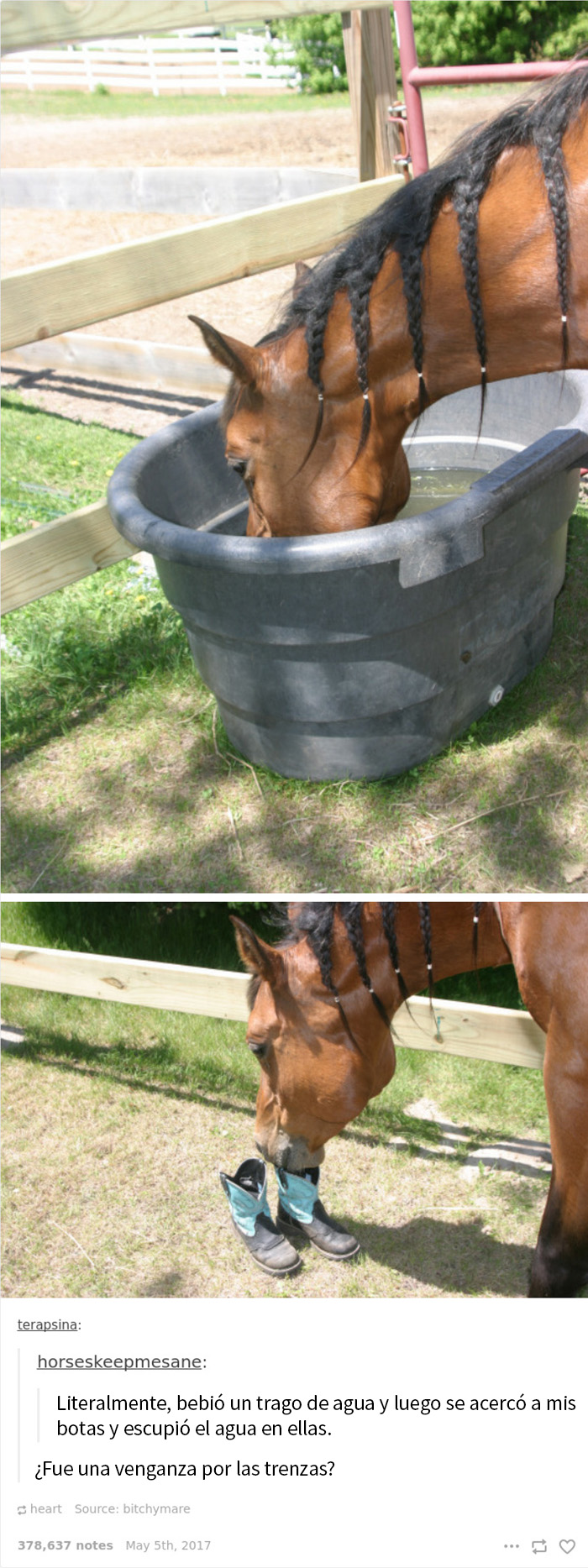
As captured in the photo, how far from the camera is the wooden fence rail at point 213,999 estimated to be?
104 inches

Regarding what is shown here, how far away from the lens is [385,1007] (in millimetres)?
2008

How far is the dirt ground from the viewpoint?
20.1ft

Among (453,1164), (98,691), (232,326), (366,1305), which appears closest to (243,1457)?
(366,1305)

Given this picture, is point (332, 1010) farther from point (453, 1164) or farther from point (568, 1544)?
point (453, 1164)

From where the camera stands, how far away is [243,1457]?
5.18 ft

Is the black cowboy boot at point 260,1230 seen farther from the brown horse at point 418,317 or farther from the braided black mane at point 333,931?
the brown horse at point 418,317

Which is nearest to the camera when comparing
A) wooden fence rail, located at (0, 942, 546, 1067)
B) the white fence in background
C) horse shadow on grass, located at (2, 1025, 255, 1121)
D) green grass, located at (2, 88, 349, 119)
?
wooden fence rail, located at (0, 942, 546, 1067)

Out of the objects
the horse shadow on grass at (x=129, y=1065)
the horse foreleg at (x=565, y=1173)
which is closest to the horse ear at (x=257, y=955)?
the horse foreleg at (x=565, y=1173)

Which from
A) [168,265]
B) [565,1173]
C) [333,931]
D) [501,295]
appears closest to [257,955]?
[333,931]

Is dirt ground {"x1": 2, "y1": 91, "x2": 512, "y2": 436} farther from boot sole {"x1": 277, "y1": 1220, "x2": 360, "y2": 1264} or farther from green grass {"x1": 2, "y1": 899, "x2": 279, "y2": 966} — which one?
boot sole {"x1": 277, "y1": 1220, "x2": 360, "y2": 1264}

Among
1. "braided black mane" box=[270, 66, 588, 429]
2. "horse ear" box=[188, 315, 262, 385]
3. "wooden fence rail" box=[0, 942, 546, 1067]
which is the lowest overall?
"wooden fence rail" box=[0, 942, 546, 1067]

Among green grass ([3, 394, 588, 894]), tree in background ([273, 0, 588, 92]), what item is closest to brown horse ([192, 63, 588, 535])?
green grass ([3, 394, 588, 894])

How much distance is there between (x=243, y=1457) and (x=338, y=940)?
0.82m

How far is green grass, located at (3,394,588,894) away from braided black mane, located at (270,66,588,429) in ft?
3.62
